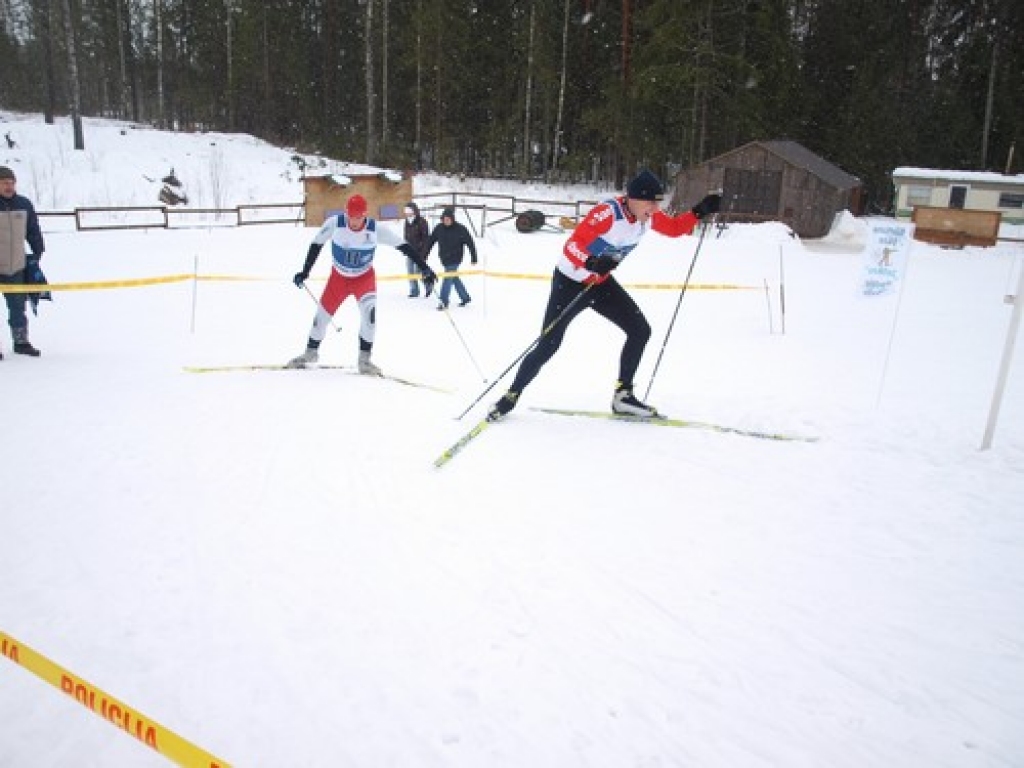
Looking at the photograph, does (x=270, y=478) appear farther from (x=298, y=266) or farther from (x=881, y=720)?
(x=298, y=266)

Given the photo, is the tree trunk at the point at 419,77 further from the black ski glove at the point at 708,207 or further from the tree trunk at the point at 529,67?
the black ski glove at the point at 708,207

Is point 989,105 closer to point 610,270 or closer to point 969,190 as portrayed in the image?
point 969,190

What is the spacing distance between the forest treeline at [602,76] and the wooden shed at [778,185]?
3.65 meters

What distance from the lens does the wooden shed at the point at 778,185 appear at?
87.5 ft

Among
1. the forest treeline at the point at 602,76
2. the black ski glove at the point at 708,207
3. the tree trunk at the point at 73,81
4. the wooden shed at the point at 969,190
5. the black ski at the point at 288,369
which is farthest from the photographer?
the forest treeline at the point at 602,76

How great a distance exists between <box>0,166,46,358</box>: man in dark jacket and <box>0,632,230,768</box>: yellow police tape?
631cm

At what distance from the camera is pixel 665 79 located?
97.7 ft

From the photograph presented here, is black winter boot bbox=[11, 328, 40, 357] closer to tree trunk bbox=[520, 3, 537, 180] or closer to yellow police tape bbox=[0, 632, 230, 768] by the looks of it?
yellow police tape bbox=[0, 632, 230, 768]

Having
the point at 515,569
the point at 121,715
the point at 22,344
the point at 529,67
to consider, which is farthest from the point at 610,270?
the point at 529,67

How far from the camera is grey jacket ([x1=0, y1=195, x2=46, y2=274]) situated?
7.00 metres

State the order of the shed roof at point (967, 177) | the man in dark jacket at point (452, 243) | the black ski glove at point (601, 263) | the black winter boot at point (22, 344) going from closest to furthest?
the black ski glove at point (601, 263), the black winter boot at point (22, 344), the man in dark jacket at point (452, 243), the shed roof at point (967, 177)

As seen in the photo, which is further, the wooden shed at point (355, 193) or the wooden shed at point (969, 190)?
the wooden shed at point (969, 190)

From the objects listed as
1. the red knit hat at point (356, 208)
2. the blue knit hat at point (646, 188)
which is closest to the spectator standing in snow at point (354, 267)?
the red knit hat at point (356, 208)

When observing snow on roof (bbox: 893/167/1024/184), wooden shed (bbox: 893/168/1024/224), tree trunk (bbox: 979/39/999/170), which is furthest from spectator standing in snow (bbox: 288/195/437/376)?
tree trunk (bbox: 979/39/999/170)
